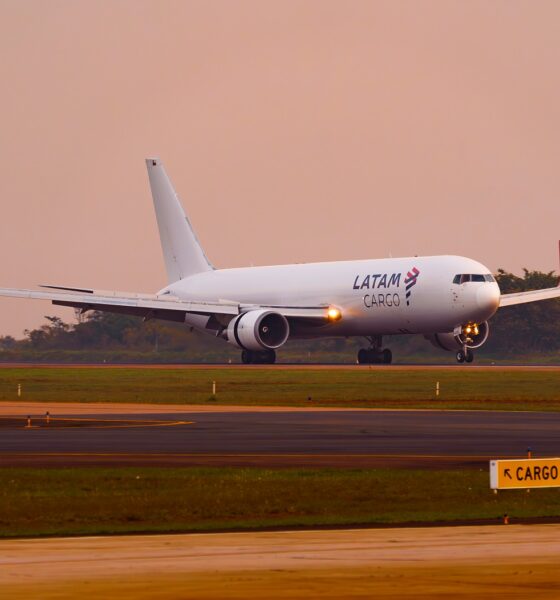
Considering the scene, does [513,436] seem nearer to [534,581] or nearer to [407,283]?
[534,581]

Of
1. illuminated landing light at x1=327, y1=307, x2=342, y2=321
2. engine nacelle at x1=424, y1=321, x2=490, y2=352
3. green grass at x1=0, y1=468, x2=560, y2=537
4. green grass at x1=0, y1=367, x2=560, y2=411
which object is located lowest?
green grass at x1=0, y1=468, x2=560, y2=537

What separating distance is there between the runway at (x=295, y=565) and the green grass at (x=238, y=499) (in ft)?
6.17

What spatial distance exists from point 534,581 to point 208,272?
91.7 meters

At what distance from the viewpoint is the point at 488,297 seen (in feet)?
279

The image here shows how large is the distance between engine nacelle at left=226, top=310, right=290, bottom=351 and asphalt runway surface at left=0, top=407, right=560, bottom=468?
4007cm

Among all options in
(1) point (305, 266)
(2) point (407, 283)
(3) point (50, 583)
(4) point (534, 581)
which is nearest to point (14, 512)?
(3) point (50, 583)

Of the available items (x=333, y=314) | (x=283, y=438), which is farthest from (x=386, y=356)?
(x=283, y=438)

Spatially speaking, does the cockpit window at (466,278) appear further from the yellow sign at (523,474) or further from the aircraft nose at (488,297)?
the yellow sign at (523,474)

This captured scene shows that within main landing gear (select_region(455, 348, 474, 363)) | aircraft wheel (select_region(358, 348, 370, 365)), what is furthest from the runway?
aircraft wheel (select_region(358, 348, 370, 365))

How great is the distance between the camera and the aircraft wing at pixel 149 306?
92938 millimetres

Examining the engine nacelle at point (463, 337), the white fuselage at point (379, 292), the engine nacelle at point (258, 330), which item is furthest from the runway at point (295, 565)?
the engine nacelle at point (258, 330)

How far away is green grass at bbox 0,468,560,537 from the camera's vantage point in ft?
70.6

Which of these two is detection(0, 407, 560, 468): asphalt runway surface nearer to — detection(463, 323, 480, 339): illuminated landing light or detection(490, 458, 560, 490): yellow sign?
detection(490, 458, 560, 490): yellow sign

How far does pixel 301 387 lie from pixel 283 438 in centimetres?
3089
